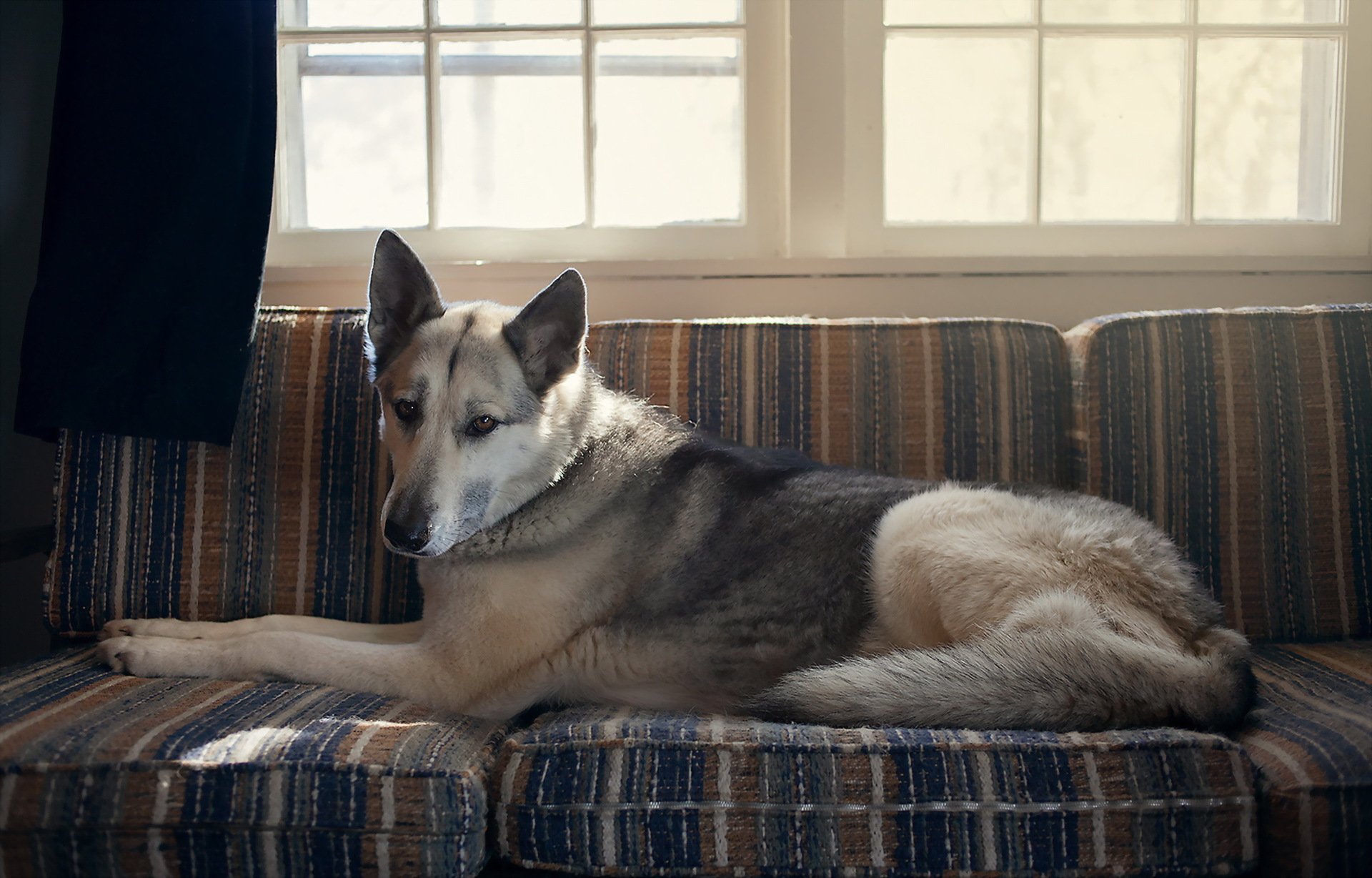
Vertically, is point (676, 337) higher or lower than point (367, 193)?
lower

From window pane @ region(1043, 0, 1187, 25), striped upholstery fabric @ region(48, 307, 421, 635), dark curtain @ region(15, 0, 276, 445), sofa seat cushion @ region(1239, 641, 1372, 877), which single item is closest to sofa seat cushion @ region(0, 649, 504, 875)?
striped upholstery fabric @ region(48, 307, 421, 635)

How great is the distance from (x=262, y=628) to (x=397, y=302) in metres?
0.93

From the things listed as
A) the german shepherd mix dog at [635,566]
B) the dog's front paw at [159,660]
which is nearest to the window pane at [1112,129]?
the german shepherd mix dog at [635,566]

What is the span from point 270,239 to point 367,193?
40 centimetres

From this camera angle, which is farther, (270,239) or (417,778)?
(270,239)

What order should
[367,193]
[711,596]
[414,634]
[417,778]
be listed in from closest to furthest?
[417,778] → [711,596] → [414,634] → [367,193]

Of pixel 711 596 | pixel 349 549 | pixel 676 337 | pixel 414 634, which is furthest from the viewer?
pixel 676 337

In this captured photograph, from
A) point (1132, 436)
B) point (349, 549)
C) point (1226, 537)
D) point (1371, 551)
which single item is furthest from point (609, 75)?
point (1371, 551)

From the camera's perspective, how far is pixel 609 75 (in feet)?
11.4

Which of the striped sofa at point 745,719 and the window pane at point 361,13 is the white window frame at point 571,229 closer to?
the window pane at point 361,13

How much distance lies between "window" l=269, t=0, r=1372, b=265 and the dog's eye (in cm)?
137

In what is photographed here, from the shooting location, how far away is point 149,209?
8.77ft

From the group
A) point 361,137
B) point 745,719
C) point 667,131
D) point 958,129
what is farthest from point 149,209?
point 958,129

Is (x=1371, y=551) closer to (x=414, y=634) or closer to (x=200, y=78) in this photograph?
(x=414, y=634)
